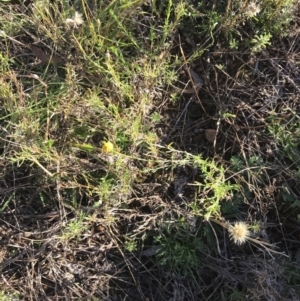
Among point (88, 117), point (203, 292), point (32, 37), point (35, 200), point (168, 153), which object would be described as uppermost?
point (32, 37)

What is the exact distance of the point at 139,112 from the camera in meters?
2.01

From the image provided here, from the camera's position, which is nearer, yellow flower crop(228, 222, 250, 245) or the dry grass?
yellow flower crop(228, 222, 250, 245)

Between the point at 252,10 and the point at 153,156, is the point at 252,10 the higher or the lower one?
the higher one

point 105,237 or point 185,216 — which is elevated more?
point 185,216

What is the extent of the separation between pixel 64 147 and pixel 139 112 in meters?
0.34

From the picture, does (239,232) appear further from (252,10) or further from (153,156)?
(252,10)

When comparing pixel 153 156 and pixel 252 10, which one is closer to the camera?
pixel 252 10

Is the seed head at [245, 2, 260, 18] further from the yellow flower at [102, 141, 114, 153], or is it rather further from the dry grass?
the yellow flower at [102, 141, 114, 153]

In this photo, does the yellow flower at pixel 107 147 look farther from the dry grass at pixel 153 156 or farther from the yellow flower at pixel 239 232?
the yellow flower at pixel 239 232

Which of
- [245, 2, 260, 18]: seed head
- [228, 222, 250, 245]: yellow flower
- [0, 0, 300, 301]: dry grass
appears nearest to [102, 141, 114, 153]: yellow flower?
[0, 0, 300, 301]: dry grass

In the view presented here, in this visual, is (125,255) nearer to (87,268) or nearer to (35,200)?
(87,268)

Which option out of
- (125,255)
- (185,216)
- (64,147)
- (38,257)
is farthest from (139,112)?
(38,257)

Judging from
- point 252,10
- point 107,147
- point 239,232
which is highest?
point 252,10

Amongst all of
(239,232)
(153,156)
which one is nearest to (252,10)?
(153,156)
